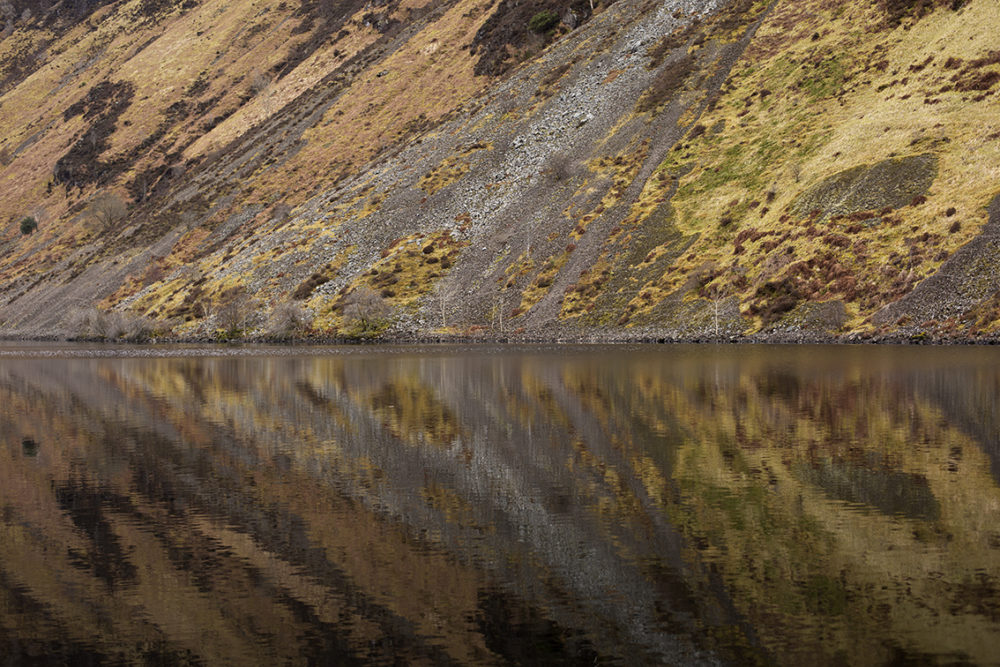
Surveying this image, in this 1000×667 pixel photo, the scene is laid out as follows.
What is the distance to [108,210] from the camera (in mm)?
165500

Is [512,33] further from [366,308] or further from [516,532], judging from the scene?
[516,532]

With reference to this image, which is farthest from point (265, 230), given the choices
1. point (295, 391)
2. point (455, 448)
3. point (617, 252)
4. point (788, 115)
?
point (455, 448)

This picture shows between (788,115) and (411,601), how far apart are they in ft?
305

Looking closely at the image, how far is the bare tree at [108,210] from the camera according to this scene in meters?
165

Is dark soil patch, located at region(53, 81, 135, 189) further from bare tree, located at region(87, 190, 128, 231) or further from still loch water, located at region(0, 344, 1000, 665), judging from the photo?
still loch water, located at region(0, 344, 1000, 665)

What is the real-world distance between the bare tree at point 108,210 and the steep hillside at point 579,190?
0.64 metres

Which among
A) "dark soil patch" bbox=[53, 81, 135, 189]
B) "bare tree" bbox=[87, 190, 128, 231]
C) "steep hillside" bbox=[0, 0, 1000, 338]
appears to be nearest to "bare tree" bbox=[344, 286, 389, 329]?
"steep hillside" bbox=[0, 0, 1000, 338]

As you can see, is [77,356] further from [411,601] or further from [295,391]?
[411,601]

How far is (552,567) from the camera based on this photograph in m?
14.2

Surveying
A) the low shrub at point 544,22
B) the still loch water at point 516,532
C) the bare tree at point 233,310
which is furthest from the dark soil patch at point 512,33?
the still loch water at point 516,532

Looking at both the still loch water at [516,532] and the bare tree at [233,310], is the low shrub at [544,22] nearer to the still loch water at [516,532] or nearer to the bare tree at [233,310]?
the bare tree at [233,310]

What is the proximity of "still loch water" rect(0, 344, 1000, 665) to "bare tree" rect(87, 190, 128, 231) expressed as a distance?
464ft

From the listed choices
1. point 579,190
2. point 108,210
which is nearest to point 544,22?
point 579,190

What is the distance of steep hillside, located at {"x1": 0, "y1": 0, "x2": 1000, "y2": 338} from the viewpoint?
75.3 meters
